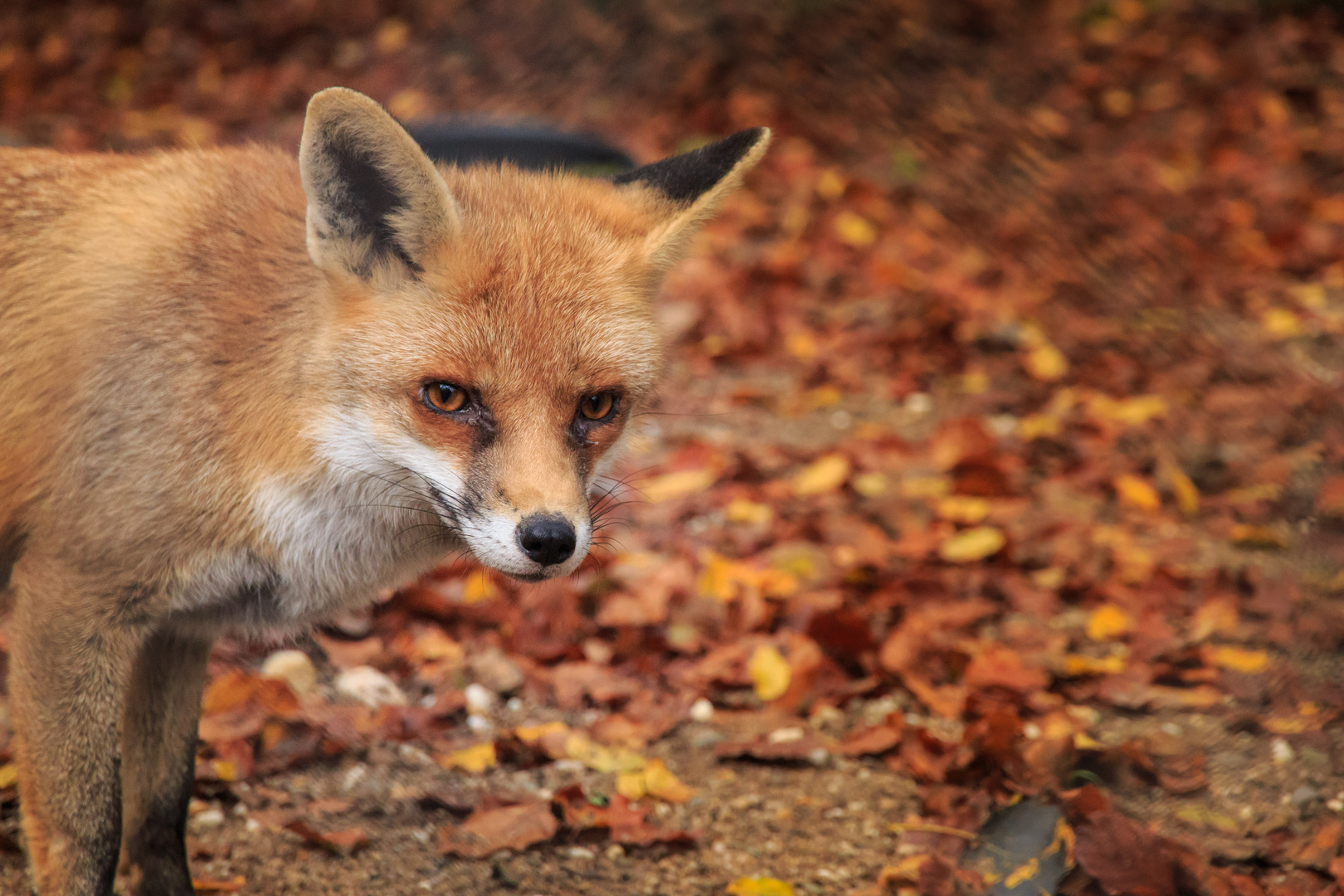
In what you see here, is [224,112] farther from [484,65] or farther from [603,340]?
[603,340]

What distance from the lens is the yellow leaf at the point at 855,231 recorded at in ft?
24.9

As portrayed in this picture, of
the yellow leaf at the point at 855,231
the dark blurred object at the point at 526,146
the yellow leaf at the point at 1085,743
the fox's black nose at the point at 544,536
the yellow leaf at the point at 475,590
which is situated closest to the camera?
the fox's black nose at the point at 544,536

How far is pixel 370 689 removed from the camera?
3.78 m

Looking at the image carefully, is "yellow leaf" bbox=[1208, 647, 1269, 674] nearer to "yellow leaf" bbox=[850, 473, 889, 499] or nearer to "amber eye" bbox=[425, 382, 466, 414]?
"yellow leaf" bbox=[850, 473, 889, 499]

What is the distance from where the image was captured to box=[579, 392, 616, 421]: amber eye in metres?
2.60

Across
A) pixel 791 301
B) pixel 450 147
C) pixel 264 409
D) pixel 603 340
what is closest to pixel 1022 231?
pixel 791 301

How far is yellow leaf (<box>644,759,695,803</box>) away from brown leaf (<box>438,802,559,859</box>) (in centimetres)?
33

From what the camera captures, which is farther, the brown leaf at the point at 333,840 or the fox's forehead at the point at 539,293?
the brown leaf at the point at 333,840

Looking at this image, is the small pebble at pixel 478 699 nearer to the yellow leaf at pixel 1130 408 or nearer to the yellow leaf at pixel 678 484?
the yellow leaf at pixel 678 484

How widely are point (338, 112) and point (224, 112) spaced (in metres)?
7.97

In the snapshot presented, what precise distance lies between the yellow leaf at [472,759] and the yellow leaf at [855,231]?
4.94 m

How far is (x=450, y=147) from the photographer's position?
17.7 feet

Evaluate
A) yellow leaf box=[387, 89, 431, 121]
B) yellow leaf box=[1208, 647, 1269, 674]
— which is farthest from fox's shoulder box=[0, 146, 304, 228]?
yellow leaf box=[387, 89, 431, 121]

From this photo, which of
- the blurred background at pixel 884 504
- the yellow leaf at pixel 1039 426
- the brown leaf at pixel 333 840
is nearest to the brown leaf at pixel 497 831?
the blurred background at pixel 884 504
